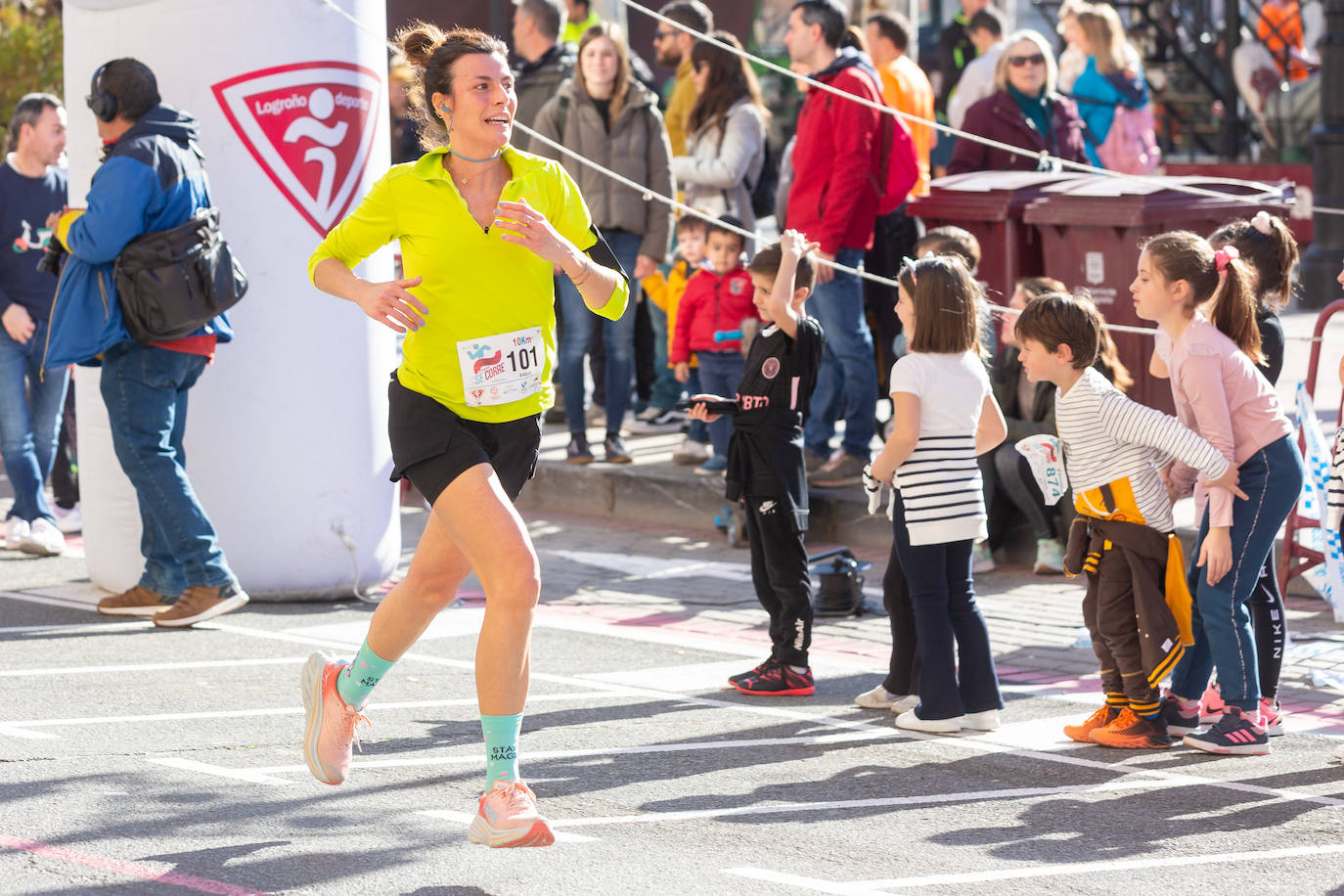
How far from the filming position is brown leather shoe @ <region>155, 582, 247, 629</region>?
7.81 m

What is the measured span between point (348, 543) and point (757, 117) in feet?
13.0

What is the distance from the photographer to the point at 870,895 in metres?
4.69

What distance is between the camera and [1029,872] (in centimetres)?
491

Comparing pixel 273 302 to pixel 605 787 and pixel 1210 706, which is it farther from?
pixel 1210 706

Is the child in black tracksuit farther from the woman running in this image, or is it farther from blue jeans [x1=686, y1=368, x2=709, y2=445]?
blue jeans [x1=686, y1=368, x2=709, y2=445]

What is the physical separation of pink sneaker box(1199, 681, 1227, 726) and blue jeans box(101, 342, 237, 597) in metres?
3.69

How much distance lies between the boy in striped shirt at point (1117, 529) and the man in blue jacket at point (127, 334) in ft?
10.8

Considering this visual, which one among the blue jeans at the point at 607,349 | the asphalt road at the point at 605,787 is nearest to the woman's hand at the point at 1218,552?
the asphalt road at the point at 605,787

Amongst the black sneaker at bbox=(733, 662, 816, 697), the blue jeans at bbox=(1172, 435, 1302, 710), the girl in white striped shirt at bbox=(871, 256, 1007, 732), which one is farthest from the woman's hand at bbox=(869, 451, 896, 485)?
the blue jeans at bbox=(1172, 435, 1302, 710)

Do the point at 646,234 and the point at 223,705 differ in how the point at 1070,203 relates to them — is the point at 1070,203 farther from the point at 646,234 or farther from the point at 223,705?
the point at 223,705

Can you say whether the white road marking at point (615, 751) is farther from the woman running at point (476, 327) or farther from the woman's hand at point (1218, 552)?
the woman's hand at point (1218, 552)

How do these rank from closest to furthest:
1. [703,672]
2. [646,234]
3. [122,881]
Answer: [122,881]
[703,672]
[646,234]

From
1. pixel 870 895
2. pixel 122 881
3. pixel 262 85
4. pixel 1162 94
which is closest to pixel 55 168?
pixel 262 85

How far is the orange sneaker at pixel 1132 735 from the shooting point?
6.22 meters
